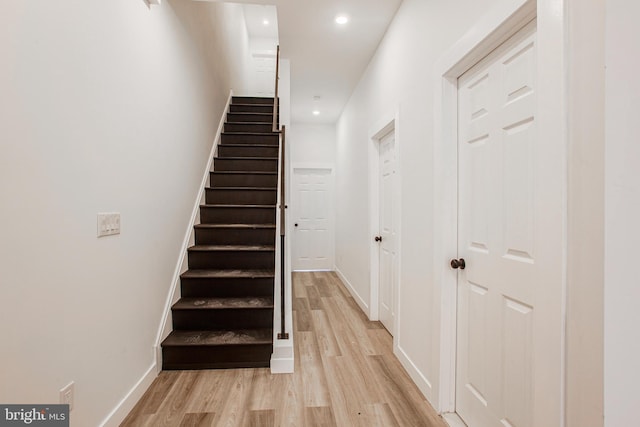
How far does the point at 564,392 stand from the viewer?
1012mm

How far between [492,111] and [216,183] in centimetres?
304

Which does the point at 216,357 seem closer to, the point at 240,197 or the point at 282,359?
the point at 282,359

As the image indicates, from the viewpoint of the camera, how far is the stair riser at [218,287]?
8.85 feet

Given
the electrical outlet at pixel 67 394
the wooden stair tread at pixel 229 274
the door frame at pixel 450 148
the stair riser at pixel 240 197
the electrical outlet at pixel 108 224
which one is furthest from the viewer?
the stair riser at pixel 240 197

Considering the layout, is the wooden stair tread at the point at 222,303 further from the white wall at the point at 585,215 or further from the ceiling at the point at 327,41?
the ceiling at the point at 327,41

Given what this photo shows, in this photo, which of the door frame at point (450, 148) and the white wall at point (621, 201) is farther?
the door frame at point (450, 148)

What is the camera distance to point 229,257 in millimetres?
2918

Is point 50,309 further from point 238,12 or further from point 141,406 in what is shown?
point 238,12

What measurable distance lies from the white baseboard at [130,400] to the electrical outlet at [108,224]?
94 centimetres

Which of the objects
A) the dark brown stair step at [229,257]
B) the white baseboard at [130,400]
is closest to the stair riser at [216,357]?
the white baseboard at [130,400]

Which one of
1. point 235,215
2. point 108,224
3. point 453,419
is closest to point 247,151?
point 235,215

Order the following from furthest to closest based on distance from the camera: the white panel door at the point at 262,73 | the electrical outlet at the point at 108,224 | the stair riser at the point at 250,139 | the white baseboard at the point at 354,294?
the white panel door at the point at 262,73 < the stair riser at the point at 250,139 < the white baseboard at the point at 354,294 < the electrical outlet at the point at 108,224

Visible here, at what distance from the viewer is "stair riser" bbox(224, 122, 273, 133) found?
4.62 m

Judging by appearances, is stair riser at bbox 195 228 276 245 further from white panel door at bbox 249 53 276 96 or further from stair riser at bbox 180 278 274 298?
white panel door at bbox 249 53 276 96
